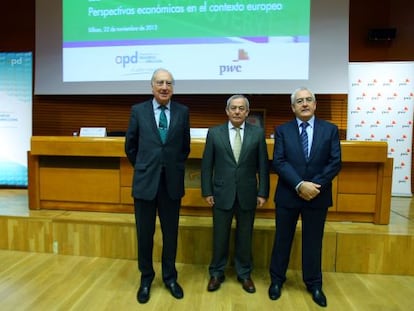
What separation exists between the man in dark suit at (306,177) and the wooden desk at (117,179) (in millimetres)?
711

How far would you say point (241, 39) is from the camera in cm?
350

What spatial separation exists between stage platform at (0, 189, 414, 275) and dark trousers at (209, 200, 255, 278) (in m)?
0.40

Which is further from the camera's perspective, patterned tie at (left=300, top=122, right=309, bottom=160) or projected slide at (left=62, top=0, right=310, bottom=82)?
projected slide at (left=62, top=0, right=310, bottom=82)

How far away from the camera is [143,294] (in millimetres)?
2039

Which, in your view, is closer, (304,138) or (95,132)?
(304,138)

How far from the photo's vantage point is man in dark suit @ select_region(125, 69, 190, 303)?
1955 mm

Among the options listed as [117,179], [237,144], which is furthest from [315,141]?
[117,179]

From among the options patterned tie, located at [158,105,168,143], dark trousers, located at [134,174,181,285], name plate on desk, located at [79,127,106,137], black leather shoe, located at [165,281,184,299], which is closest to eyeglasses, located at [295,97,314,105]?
patterned tie, located at [158,105,168,143]

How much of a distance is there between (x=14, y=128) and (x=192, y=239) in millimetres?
2993

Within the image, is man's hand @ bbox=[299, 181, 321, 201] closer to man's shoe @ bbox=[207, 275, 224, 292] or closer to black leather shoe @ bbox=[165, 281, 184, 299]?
man's shoe @ bbox=[207, 275, 224, 292]

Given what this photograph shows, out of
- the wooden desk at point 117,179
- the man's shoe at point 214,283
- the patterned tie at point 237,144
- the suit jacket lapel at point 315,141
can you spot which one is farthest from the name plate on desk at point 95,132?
the suit jacket lapel at point 315,141

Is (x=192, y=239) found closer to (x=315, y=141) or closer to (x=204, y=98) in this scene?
(x=315, y=141)

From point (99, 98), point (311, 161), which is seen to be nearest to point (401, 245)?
point (311, 161)

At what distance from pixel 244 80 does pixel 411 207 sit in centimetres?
217
